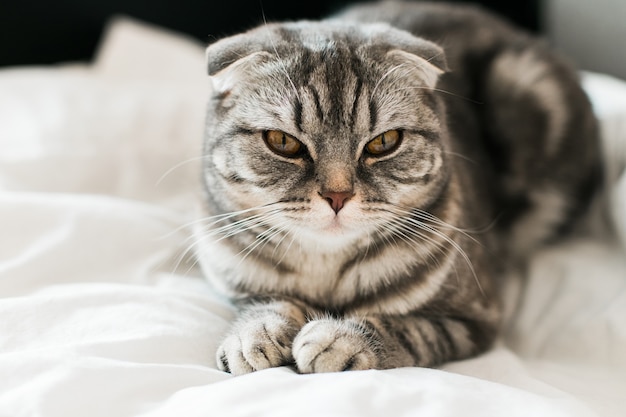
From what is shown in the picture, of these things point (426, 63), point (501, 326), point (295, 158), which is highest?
point (426, 63)

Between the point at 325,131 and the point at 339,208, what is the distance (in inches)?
5.6

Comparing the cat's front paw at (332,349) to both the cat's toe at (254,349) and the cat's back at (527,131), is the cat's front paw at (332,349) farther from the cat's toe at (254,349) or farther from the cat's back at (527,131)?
the cat's back at (527,131)

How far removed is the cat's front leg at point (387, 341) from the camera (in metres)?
1.11

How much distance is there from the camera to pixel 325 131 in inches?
46.6

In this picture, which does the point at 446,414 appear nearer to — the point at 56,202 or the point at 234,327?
the point at 234,327

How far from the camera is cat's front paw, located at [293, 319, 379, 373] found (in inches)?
43.3

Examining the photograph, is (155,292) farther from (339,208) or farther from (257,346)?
(339,208)

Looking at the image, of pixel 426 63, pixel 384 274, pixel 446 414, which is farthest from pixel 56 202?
pixel 446 414

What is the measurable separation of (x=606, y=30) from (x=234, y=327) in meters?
1.62

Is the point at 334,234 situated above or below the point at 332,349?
above

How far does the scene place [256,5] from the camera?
2760 millimetres

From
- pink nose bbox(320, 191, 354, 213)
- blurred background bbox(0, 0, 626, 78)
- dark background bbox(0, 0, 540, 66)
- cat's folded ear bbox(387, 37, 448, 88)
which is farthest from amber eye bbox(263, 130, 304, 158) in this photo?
dark background bbox(0, 0, 540, 66)

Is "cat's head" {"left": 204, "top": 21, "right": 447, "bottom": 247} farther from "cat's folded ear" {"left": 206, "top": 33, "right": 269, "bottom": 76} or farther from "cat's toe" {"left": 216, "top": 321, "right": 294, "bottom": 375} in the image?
"cat's toe" {"left": 216, "top": 321, "right": 294, "bottom": 375}

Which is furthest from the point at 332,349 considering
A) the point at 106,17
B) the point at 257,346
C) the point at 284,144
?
the point at 106,17
